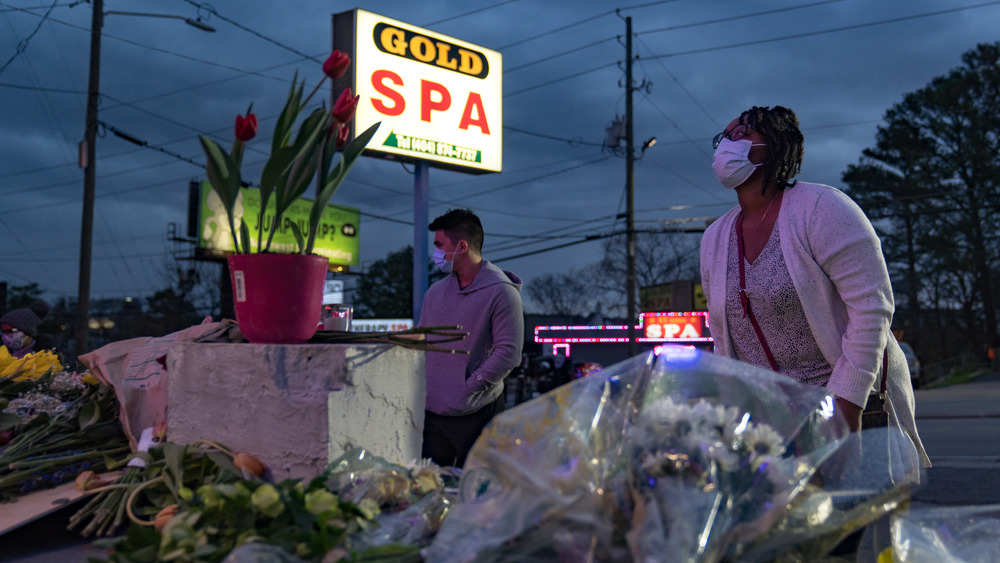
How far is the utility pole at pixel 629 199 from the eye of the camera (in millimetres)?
23094

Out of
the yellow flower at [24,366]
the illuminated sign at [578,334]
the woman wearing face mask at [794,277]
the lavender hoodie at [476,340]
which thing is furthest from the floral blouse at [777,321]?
the illuminated sign at [578,334]

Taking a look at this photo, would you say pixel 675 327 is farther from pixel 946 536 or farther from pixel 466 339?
pixel 946 536

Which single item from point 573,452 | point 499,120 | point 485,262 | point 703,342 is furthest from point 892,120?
point 573,452

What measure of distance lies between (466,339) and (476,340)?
5cm

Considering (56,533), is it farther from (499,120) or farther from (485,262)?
(499,120)

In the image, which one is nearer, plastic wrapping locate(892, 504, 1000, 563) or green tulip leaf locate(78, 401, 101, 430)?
plastic wrapping locate(892, 504, 1000, 563)

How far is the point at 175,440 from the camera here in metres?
1.76

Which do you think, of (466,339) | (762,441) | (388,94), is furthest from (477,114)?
(762,441)

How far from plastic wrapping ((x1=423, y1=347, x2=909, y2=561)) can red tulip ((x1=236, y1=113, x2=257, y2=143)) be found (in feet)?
3.13

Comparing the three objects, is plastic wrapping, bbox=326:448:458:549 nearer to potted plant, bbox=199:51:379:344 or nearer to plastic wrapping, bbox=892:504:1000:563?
potted plant, bbox=199:51:379:344

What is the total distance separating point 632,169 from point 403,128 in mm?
15650

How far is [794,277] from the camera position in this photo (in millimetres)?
2061

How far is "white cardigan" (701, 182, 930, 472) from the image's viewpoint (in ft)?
6.31

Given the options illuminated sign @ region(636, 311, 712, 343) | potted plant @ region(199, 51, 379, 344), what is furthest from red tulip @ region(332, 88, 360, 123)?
illuminated sign @ region(636, 311, 712, 343)
